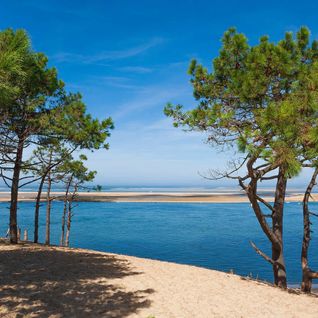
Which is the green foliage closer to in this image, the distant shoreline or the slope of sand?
the slope of sand

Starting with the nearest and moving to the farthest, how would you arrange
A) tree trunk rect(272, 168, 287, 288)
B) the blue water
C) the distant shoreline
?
tree trunk rect(272, 168, 287, 288) < the blue water < the distant shoreline

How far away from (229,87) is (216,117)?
2123 mm

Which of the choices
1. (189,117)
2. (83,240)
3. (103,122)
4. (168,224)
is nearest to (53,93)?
(103,122)

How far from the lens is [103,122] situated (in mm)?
15773

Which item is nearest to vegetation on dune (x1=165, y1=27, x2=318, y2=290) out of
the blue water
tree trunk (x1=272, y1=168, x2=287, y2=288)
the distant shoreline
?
tree trunk (x1=272, y1=168, x2=287, y2=288)

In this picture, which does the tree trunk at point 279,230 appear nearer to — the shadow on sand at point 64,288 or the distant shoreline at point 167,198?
the shadow on sand at point 64,288

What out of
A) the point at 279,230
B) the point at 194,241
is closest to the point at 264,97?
the point at 279,230

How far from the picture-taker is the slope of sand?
321 inches

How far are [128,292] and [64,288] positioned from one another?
1.80 m

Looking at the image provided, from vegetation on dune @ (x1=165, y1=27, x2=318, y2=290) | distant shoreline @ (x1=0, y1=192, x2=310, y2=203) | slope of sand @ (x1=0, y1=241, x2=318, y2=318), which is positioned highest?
vegetation on dune @ (x1=165, y1=27, x2=318, y2=290)

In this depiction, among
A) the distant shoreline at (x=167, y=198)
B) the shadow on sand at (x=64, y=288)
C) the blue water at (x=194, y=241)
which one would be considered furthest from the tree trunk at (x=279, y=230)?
the distant shoreline at (x=167, y=198)

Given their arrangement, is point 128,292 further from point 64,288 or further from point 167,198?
point 167,198

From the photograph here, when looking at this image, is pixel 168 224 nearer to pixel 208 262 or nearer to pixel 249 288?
pixel 208 262

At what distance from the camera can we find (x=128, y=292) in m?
9.59
